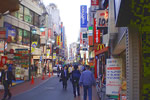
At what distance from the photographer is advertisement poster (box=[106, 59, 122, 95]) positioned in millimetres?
10938

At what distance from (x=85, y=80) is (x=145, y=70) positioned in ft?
21.5

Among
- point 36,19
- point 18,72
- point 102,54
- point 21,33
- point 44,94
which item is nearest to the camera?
point 44,94

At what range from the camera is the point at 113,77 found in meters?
11.0

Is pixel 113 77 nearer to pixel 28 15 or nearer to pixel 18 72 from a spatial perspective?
pixel 18 72

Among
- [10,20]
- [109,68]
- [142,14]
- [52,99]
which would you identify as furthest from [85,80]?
[10,20]

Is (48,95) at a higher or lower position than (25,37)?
lower

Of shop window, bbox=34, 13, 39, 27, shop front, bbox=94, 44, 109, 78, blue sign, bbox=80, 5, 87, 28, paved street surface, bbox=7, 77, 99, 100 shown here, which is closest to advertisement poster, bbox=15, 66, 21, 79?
shop front, bbox=94, 44, 109, 78

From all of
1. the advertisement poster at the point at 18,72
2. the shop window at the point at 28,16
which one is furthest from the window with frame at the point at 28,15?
the advertisement poster at the point at 18,72

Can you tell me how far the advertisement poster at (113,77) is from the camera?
10938 mm

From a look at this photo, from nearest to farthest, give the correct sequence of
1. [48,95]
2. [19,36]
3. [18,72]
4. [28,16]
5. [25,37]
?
[48,95]
[18,72]
[19,36]
[25,37]
[28,16]

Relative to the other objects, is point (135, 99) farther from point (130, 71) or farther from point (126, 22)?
point (126, 22)

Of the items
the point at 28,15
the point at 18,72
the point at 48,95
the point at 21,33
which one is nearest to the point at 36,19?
the point at 28,15

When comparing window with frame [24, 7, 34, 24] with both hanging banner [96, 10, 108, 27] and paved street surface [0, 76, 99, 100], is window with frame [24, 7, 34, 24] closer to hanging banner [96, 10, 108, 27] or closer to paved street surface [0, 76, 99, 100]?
paved street surface [0, 76, 99, 100]

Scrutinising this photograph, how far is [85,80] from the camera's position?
11836 millimetres
